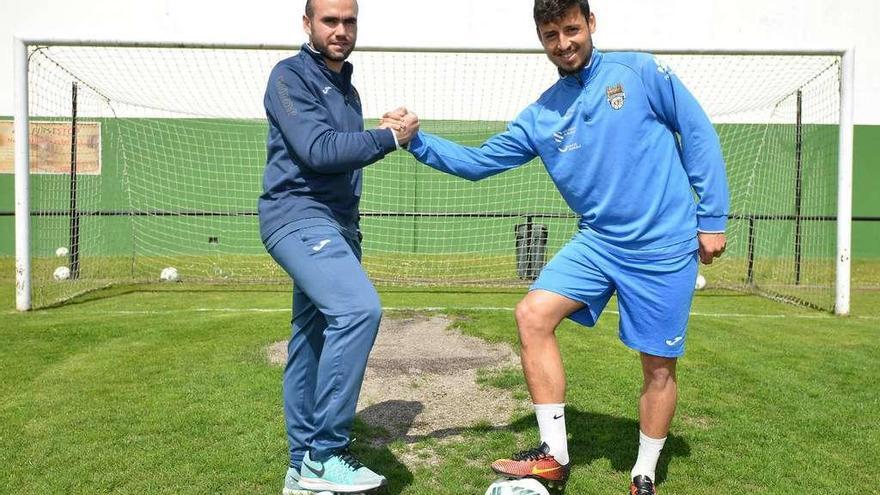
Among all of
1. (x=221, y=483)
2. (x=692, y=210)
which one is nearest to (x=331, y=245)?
(x=221, y=483)

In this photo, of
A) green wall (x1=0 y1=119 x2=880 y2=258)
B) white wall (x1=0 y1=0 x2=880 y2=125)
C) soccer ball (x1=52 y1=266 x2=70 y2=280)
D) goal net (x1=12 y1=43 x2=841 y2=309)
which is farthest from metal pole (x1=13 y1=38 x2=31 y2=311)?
white wall (x1=0 y1=0 x2=880 y2=125)

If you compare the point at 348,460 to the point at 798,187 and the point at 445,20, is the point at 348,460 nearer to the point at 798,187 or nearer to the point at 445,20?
the point at 798,187

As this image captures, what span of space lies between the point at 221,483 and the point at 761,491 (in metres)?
2.14

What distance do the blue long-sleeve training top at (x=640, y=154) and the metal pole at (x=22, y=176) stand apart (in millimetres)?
6396

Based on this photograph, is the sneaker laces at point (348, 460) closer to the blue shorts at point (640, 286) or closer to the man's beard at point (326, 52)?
the blue shorts at point (640, 286)

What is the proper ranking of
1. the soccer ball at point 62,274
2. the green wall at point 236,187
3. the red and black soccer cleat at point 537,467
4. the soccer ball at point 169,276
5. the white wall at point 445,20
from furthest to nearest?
the white wall at point 445,20
the green wall at point 236,187
the soccer ball at point 169,276
the soccer ball at point 62,274
the red and black soccer cleat at point 537,467

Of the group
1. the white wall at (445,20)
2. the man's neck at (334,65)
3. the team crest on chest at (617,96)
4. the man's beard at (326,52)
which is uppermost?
the white wall at (445,20)

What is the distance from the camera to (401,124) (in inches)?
112

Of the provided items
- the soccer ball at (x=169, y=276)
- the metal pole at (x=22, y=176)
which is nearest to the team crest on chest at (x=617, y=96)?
the metal pole at (x=22, y=176)

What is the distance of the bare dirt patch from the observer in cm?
371

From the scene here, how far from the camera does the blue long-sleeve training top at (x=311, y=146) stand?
255 centimetres

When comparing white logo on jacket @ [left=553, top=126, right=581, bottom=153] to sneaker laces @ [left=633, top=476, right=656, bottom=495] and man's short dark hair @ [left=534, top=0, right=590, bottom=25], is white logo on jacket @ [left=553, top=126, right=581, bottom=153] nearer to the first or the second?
man's short dark hair @ [left=534, top=0, right=590, bottom=25]

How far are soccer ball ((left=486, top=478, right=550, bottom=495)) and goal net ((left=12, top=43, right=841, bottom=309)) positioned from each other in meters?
8.20

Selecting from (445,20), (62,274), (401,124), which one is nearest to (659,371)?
(401,124)
